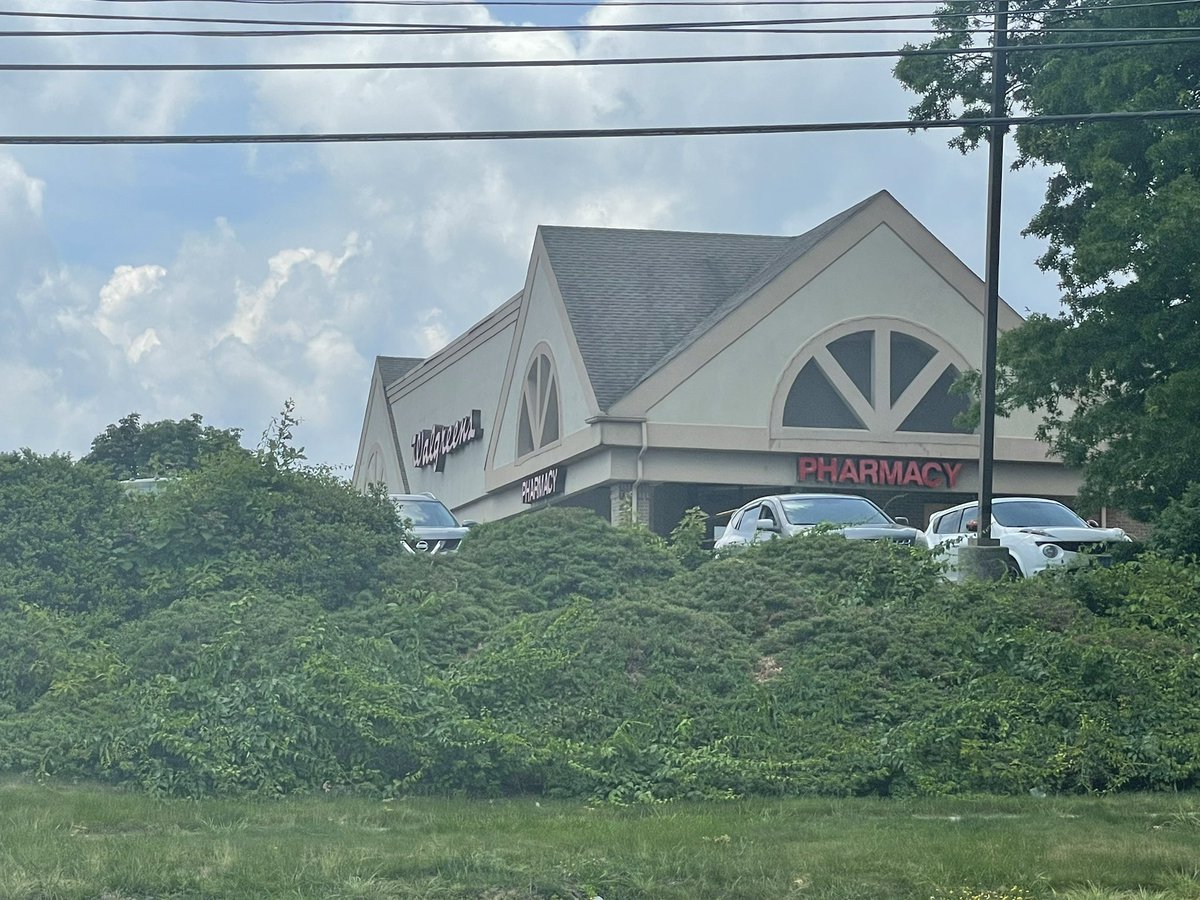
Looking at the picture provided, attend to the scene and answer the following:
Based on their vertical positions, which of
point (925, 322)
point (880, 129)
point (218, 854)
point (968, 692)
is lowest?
point (218, 854)

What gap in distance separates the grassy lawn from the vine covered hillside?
684mm

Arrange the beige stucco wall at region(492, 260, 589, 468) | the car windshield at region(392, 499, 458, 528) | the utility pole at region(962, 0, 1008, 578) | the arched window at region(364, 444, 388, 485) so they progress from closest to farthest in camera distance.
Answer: the utility pole at region(962, 0, 1008, 578) < the car windshield at region(392, 499, 458, 528) < the beige stucco wall at region(492, 260, 589, 468) < the arched window at region(364, 444, 388, 485)

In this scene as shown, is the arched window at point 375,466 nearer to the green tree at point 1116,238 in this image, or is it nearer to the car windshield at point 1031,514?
the green tree at point 1116,238

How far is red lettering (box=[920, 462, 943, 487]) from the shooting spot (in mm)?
33500

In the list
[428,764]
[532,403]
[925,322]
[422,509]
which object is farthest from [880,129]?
[532,403]

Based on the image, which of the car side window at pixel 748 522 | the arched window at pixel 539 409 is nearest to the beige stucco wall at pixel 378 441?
the arched window at pixel 539 409

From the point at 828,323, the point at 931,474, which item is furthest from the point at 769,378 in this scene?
the point at 931,474

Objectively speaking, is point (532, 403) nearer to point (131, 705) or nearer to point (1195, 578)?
point (1195, 578)

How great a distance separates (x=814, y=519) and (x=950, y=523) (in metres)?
2.24

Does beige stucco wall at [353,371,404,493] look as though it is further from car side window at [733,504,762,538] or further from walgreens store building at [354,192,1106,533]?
car side window at [733,504,762,538]

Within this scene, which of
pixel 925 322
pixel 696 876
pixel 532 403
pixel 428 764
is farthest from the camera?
pixel 532 403

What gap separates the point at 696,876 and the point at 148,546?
33.9ft

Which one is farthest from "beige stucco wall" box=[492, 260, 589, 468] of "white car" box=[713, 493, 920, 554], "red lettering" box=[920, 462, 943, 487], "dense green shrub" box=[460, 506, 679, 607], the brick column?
"dense green shrub" box=[460, 506, 679, 607]

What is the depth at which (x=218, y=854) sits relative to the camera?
9.16 m
